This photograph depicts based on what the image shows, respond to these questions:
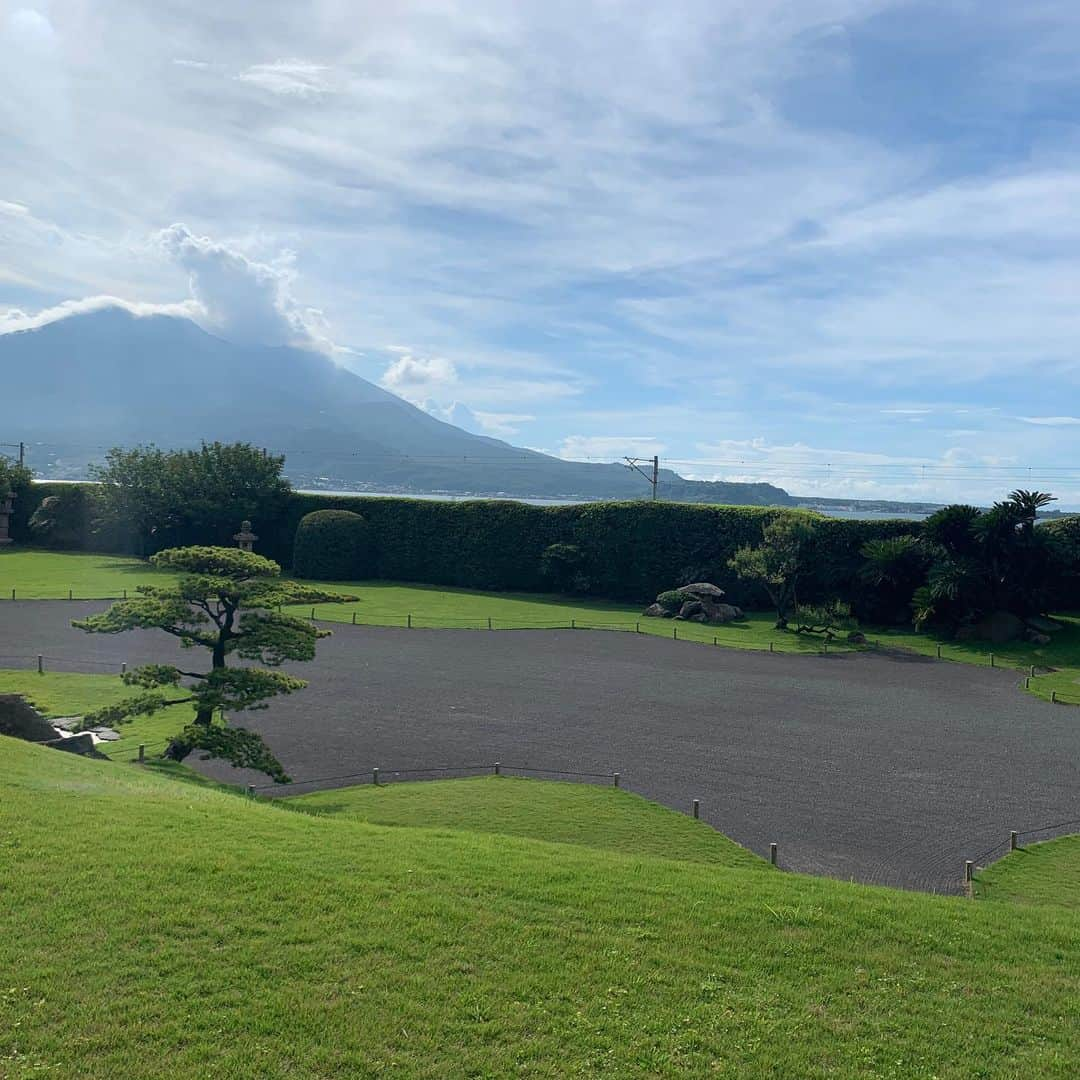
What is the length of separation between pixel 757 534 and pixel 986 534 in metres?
10.4

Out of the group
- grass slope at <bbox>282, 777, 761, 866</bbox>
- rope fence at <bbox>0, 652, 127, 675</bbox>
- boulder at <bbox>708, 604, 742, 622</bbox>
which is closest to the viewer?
grass slope at <bbox>282, 777, 761, 866</bbox>

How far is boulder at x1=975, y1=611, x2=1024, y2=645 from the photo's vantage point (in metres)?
32.7

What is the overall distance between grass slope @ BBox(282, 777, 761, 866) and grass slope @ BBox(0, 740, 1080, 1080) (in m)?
2.88

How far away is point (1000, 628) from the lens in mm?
32906

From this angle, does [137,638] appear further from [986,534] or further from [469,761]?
[986,534]

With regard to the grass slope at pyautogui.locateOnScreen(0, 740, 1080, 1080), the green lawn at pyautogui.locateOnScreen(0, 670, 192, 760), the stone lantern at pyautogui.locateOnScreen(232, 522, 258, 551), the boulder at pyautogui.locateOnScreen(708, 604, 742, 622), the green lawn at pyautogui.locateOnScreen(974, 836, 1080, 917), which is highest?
the stone lantern at pyautogui.locateOnScreen(232, 522, 258, 551)

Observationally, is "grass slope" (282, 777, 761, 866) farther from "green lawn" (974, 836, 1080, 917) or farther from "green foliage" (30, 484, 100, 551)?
"green foliage" (30, 484, 100, 551)

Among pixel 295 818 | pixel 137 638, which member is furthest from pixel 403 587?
pixel 295 818

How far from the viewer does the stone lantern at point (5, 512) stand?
5778 cm

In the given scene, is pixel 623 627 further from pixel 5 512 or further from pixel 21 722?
pixel 5 512

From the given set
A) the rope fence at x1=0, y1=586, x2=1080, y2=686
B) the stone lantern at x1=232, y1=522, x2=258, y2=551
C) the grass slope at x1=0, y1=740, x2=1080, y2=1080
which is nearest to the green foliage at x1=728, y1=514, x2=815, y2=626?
the rope fence at x1=0, y1=586, x2=1080, y2=686

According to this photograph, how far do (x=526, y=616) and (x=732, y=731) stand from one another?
18.6 m

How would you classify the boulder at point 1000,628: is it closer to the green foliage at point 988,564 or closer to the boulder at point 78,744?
the green foliage at point 988,564

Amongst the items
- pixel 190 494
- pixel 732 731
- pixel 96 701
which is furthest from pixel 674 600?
pixel 190 494
